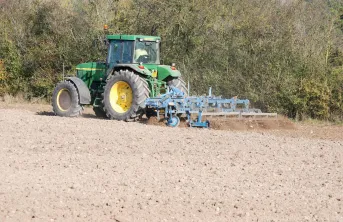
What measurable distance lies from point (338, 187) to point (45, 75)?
56.2 ft

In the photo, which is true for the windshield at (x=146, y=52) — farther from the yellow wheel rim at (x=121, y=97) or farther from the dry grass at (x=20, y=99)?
the dry grass at (x=20, y=99)

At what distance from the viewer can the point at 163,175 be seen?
824 centimetres

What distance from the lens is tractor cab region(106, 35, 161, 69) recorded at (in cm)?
1528

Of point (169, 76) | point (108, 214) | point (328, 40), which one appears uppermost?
point (328, 40)

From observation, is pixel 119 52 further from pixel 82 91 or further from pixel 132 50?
pixel 82 91

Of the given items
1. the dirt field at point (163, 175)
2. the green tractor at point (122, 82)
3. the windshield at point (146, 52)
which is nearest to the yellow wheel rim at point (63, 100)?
the green tractor at point (122, 82)

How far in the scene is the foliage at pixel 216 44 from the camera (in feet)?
61.3

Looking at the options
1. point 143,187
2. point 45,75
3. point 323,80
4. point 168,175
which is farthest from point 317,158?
point 45,75

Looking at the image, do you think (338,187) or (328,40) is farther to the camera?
(328,40)

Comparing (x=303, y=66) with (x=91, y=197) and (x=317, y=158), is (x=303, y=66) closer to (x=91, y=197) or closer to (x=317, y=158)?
(x=317, y=158)

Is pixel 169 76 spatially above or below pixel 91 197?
above

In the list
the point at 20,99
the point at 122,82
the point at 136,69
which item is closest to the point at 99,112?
the point at 122,82

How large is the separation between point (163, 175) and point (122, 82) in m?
7.06

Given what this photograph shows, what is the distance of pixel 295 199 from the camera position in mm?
7160
